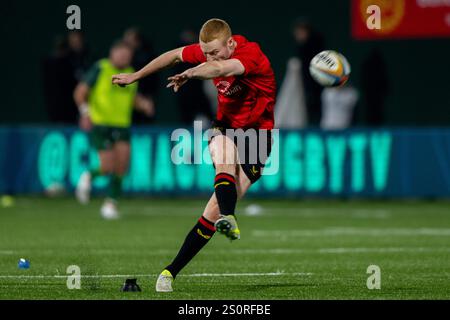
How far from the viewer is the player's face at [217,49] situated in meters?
10.3

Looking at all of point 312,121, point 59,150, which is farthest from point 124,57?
point 312,121

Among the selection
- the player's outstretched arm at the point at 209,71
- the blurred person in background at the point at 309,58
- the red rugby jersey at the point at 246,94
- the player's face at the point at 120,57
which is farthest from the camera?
the blurred person in background at the point at 309,58

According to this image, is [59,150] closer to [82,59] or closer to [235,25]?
[82,59]

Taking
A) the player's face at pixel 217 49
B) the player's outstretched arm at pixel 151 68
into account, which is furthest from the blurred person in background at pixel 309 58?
the player's face at pixel 217 49

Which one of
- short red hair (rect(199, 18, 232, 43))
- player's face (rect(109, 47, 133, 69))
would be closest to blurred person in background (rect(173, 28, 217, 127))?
player's face (rect(109, 47, 133, 69))

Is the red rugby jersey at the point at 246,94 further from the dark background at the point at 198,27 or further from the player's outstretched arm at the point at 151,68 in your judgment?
the dark background at the point at 198,27

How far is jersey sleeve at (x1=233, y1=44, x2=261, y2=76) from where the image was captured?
10305 mm

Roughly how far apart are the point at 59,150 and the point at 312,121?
625 cm

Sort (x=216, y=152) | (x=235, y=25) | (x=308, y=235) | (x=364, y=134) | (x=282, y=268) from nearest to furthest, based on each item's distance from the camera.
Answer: (x=216, y=152), (x=282, y=268), (x=308, y=235), (x=364, y=134), (x=235, y=25)

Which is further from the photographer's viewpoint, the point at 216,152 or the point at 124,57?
the point at 124,57

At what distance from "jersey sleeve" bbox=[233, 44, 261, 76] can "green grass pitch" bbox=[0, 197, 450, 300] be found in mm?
1821

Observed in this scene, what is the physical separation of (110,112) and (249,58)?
29.9 ft

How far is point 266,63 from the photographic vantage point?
10.6m

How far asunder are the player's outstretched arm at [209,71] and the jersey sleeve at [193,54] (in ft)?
2.09
